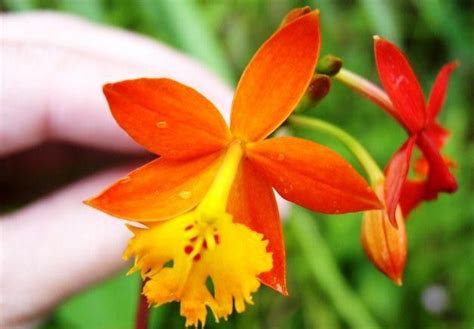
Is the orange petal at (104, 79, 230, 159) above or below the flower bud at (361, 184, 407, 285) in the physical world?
above

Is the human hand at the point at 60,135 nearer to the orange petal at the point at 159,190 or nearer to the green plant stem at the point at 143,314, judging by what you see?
the green plant stem at the point at 143,314

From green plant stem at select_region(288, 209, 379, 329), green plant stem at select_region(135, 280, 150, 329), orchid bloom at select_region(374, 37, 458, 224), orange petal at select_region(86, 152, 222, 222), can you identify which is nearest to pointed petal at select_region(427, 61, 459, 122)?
orchid bloom at select_region(374, 37, 458, 224)

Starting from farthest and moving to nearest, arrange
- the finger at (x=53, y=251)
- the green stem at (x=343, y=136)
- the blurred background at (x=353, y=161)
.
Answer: the blurred background at (x=353, y=161), the finger at (x=53, y=251), the green stem at (x=343, y=136)

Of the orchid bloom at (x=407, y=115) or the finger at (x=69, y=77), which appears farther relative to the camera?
the finger at (x=69, y=77)

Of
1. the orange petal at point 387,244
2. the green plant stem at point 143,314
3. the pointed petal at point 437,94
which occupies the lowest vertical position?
the green plant stem at point 143,314

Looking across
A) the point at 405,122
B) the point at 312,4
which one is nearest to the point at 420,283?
the point at 312,4

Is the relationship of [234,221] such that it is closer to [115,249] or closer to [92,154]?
[115,249]

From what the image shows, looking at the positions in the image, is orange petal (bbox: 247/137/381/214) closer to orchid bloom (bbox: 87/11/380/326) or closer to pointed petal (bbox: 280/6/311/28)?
orchid bloom (bbox: 87/11/380/326)

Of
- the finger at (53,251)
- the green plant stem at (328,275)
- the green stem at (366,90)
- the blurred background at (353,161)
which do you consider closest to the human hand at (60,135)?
the finger at (53,251)
